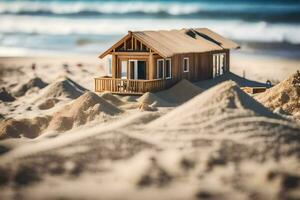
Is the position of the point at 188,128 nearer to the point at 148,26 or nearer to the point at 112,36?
the point at 112,36

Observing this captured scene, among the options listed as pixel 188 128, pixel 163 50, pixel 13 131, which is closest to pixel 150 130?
pixel 188 128

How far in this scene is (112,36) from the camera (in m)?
62.7

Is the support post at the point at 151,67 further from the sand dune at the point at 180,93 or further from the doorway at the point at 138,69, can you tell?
the sand dune at the point at 180,93

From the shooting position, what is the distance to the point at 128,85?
27047mm

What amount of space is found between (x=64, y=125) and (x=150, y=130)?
16.4 ft

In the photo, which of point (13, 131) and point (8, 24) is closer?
point (13, 131)

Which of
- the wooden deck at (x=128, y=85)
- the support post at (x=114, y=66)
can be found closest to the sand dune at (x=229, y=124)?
the wooden deck at (x=128, y=85)

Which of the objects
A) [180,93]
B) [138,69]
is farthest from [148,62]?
[180,93]

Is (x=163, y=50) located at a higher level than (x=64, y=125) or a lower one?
higher

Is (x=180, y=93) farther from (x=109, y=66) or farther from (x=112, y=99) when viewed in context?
(x=109, y=66)

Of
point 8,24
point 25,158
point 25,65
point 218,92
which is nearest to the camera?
point 25,158

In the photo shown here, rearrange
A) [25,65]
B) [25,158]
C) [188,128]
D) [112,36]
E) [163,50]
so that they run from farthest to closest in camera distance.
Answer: [112,36] → [25,65] → [163,50] → [188,128] → [25,158]

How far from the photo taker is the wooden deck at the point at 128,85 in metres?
26.8

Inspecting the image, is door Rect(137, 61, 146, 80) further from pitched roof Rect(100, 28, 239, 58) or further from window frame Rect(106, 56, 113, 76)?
window frame Rect(106, 56, 113, 76)
